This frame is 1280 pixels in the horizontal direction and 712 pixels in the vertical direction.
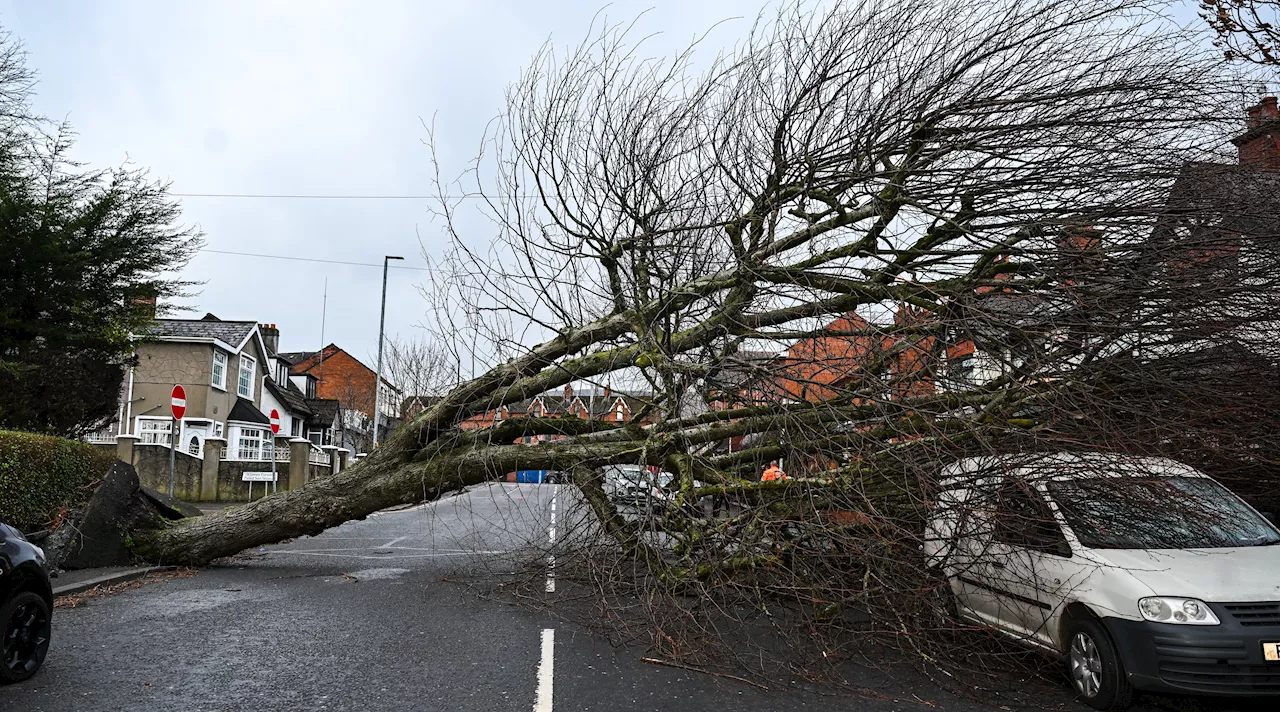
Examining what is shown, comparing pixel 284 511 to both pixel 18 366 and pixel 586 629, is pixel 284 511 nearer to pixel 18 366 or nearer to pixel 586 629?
pixel 586 629

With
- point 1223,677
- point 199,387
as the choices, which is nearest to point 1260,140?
point 1223,677

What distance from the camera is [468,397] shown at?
1038cm

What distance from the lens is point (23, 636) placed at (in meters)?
5.44

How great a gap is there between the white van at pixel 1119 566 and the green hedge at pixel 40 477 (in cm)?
996

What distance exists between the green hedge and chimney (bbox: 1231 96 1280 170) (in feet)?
42.7

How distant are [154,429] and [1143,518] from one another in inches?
1187

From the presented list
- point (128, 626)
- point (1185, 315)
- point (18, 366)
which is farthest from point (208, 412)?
point (1185, 315)

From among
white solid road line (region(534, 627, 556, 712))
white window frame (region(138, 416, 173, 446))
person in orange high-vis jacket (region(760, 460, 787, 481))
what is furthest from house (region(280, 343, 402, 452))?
white solid road line (region(534, 627, 556, 712))

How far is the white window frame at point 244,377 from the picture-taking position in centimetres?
3663

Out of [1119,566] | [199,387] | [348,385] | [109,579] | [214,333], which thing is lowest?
[109,579]

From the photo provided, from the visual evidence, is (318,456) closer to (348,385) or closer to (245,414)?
(245,414)

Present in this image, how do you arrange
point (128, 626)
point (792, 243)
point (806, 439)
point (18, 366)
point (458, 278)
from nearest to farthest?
1. point (806, 439)
2. point (128, 626)
3. point (792, 243)
4. point (458, 278)
5. point (18, 366)

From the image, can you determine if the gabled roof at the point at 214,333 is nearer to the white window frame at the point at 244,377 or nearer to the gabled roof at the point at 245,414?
the white window frame at the point at 244,377

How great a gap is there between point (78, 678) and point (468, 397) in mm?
5284
